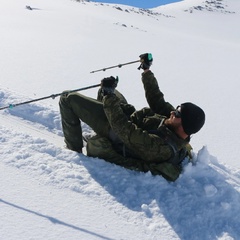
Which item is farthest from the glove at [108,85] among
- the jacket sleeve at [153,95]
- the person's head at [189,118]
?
the jacket sleeve at [153,95]

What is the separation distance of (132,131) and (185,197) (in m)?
0.93

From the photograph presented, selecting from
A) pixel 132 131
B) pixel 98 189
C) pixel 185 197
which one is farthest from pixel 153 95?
pixel 98 189

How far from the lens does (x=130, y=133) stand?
4.07 m

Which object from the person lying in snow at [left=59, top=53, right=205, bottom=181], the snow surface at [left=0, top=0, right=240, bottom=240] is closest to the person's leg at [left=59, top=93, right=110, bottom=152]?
the person lying in snow at [left=59, top=53, right=205, bottom=181]

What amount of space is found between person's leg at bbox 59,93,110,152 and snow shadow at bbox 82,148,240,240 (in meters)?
0.47

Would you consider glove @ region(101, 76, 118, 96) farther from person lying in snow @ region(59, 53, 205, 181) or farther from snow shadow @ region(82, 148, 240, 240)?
snow shadow @ region(82, 148, 240, 240)

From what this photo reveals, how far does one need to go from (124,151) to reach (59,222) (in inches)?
59.2

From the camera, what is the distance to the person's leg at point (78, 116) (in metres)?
4.61

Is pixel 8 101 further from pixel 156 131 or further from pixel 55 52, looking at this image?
pixel 55 52

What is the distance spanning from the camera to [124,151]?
4.47m

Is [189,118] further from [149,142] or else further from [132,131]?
[132,131]

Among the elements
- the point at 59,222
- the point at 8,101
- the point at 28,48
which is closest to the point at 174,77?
the point at 28,48

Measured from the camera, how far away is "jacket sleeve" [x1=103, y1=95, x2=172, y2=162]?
4.07 meters

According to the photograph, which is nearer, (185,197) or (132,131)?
(185,197)
